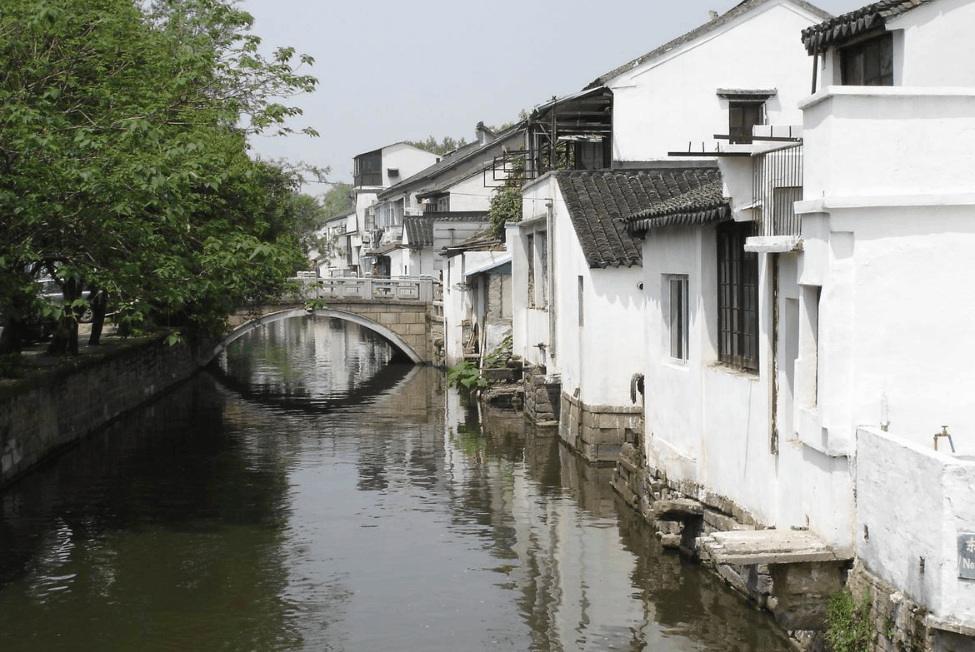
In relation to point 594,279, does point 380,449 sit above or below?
below

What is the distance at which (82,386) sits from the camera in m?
27.1

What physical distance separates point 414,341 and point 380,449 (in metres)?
21.4

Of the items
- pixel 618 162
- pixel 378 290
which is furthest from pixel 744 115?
pixel 378 290

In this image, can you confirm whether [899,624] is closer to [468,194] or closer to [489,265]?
[489,265]

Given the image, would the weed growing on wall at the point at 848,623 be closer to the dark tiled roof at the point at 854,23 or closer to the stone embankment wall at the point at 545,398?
the dark tiled roof at the point at 854,23

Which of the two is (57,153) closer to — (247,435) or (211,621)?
(211,621)

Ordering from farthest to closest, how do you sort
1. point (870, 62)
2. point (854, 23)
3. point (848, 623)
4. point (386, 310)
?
1. point (386, 310)
2. point (870, 62)
3. point (854, 23)
4. point (848, 623)

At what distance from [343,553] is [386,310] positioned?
3033 centimetres

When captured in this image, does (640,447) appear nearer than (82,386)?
Yes

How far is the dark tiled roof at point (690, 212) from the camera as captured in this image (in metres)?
13.7

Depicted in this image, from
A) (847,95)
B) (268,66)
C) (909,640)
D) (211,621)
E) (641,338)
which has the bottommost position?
(211,621)

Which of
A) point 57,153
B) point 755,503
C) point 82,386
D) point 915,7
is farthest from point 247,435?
point 915,7

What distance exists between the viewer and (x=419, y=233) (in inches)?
2208

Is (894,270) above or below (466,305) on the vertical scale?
above
